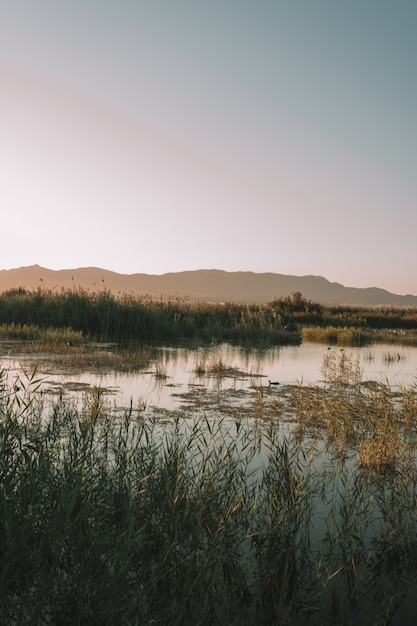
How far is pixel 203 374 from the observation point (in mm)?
13844

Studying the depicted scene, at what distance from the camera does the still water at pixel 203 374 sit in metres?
10.8

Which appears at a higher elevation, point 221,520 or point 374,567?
point 221,520

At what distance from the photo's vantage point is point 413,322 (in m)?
39.0

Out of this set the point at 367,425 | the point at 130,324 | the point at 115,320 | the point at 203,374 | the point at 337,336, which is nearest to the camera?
the point at 367,425

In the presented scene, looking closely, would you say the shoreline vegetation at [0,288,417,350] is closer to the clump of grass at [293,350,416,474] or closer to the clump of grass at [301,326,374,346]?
the clump of grass at [301,326,374,346]

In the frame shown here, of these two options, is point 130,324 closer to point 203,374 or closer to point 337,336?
point 337,336

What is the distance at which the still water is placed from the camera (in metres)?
10.8

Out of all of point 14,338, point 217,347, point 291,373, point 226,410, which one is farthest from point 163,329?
point 226,410

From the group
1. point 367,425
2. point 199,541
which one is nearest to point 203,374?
point 367,425

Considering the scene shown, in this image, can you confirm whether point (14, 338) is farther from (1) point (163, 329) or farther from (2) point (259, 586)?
(2) point (259, 586)

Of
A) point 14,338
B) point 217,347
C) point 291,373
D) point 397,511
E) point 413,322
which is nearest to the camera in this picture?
point 397,511

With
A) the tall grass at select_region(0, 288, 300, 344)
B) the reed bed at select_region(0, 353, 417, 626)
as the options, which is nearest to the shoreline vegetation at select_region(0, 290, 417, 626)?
the reed bed at select_region(0, 353, 417, 626)

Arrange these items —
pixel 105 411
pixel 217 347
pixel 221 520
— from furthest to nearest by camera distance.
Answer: pixel 217 347 < pixel 105 411 < pixel 221 520

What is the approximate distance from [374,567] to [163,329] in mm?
19854
